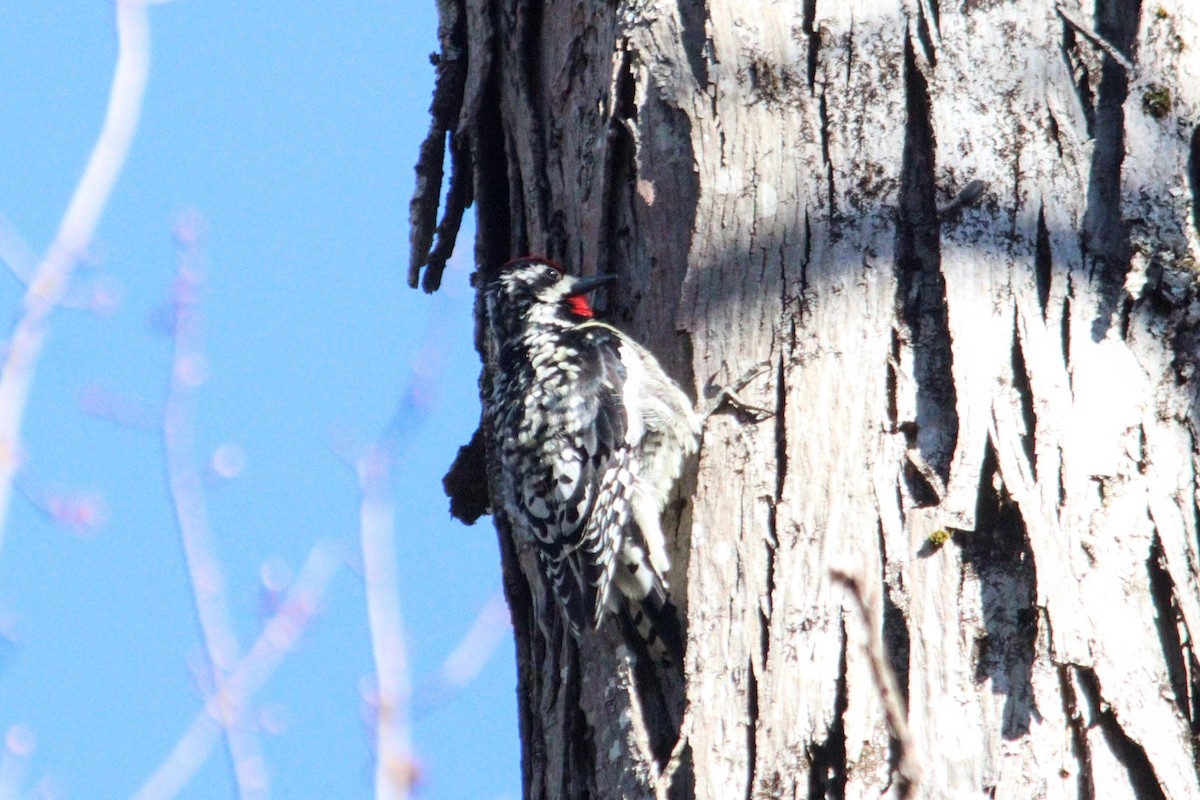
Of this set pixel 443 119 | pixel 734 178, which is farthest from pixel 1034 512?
pixel 443 119

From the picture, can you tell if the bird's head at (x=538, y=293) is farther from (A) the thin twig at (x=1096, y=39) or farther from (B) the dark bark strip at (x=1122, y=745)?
(B) the dark bark strip at (x=1122, y=745)

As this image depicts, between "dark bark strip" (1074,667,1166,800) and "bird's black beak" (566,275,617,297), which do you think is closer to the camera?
"dark bark strip" (1074,667,1166,800)

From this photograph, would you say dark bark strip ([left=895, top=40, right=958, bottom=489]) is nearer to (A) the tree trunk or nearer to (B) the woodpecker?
Answer: (A) the tree trunk

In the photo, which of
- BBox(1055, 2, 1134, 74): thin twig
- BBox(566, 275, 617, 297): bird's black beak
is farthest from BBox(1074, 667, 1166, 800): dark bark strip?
BBox(566, 275, 617, 297): bird's black beak

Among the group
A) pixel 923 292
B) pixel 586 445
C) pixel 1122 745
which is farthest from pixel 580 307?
pixel 1122 745

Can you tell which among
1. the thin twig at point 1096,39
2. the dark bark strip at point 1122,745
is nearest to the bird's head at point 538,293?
the thin twig at point 1096,39

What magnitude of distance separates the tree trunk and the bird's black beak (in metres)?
0.04

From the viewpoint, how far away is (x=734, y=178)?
3.06 m

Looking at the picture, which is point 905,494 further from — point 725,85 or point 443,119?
point 443,119

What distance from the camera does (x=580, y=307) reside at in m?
4.16

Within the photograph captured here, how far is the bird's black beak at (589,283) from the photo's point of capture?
3470 mm

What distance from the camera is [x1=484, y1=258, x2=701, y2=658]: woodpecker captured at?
3.34 m

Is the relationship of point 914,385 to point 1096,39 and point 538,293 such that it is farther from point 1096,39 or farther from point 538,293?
point 538,293

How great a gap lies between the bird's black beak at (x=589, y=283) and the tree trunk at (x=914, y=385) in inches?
1.6
